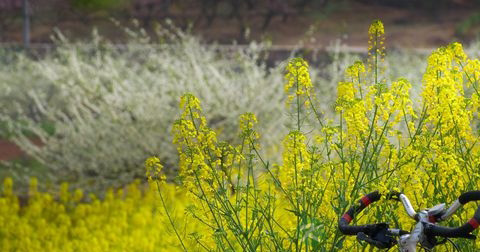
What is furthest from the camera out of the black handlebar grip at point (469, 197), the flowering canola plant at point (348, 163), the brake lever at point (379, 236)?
the flowering canola plant at point (348, 163)

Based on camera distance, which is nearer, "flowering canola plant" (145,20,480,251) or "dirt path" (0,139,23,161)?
"flowering canola plant" (145,20,480,251)

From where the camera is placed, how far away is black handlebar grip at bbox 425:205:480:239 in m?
2.16

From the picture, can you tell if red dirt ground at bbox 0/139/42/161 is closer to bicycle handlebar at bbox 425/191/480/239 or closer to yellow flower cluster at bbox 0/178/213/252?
yellow flower cluster at bbox 0/178/213/252

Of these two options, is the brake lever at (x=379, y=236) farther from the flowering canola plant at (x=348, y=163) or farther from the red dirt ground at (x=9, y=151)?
the red dirt ground at (x=9, y=151)

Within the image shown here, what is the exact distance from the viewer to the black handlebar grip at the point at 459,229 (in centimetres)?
216

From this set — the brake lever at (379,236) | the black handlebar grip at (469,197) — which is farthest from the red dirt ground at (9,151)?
the black handlebar grip at (469,197)

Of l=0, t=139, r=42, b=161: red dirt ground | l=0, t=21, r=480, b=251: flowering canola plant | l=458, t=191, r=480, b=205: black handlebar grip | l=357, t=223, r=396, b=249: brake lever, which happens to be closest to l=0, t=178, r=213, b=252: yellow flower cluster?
l=0, t=21, r=480, b=251: flowering canola plant

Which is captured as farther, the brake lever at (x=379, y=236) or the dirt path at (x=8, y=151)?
the dirt path at (x=8, y=151)

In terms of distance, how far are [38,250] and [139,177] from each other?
2.27 metres

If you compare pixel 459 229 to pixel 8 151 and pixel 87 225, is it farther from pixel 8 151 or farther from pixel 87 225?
pixel 8 151

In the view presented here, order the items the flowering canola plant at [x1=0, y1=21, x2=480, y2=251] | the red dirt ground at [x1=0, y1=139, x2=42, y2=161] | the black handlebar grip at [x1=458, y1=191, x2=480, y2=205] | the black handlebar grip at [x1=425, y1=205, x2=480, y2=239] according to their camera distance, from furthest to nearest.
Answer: the red dirt ground at [x1=0, y1=139, x2=42, y2=161], the flowering canola plant at [x1=0, y1=21, x2=480, y2=251], the black handlebar grip at [x1=458, y1=191, x2=480, y2=205], the black handlebar grip at [x1=425, y1=205, x2=480, y2=239]

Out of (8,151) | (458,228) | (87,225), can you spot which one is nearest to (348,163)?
(458,228)

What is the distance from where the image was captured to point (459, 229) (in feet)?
7.21

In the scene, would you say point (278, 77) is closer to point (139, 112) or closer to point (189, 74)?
point (189, 74)
